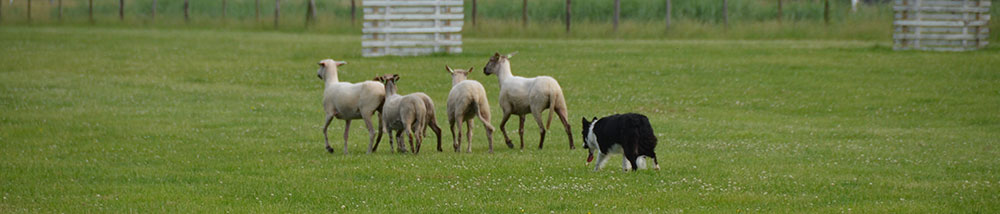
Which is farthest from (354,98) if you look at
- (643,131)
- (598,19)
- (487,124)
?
(598,19)

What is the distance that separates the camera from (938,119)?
20.6m

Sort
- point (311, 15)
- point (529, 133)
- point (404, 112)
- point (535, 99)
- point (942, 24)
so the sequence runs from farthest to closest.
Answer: point (311, 15) < point (942, 24) < point (529, 133) < point (535, 99) < point (404, 112)

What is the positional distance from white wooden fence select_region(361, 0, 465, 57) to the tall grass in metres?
7.68

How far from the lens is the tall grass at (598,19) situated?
40031 mm

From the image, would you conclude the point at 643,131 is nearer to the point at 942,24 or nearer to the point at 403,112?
the point at 403,112

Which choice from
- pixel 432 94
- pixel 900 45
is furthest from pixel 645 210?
pixel 900 45

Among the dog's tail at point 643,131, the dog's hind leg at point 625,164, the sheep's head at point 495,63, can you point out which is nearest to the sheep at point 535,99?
the sheep's head at point 495,63

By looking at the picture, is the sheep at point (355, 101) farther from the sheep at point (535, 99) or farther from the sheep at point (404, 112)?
the sheep at point (535, 99)

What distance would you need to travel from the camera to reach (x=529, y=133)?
18453mm

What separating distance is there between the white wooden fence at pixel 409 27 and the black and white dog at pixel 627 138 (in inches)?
818

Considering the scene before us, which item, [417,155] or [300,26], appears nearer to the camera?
[417,155]

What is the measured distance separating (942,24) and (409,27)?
15.4 metres

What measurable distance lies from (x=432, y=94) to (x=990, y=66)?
13.8 m

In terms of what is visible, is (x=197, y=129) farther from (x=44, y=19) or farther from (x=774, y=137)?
(x=44, y=19)
